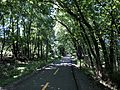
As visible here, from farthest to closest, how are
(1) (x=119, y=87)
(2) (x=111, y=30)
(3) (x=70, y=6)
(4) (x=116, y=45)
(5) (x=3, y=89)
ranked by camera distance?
(3) (x=70, y=6) < (4) (x=116, y=45) < (2) (x=111, y=30) < (1) (x=119, y=87) < (5) (x=3, y=89)

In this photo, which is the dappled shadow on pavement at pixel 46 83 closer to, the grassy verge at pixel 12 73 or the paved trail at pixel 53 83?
the paved trail at pixel 53 83

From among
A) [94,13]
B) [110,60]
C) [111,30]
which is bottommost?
[110,60]

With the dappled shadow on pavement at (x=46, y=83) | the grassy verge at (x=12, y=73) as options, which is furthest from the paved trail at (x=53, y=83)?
the grassy verge at (x=12, y=73)

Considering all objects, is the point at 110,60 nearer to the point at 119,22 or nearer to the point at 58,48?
the point at 119,22

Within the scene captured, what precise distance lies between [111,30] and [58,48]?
12895 cm

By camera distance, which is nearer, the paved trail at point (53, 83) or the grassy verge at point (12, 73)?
the paved trail at point (53, 83)

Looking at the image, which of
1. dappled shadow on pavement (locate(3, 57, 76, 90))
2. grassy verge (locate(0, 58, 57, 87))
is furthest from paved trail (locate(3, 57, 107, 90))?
grassy verge (locate(0, 58, 57, 87))

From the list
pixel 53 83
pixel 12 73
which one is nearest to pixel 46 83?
pixel 53 83

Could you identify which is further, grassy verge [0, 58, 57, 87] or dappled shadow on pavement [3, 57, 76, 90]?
grassy verge [0, 58, 57, 87]

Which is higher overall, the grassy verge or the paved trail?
the grassy verge

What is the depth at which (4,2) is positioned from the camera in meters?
31.0

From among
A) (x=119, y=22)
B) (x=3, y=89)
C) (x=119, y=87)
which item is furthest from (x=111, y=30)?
(x=3, y=89)

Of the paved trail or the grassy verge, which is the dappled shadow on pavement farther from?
the grassy verge

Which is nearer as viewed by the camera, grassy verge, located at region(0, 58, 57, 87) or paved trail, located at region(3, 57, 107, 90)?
paved trail, located at region(3, 57, 107, 90)
